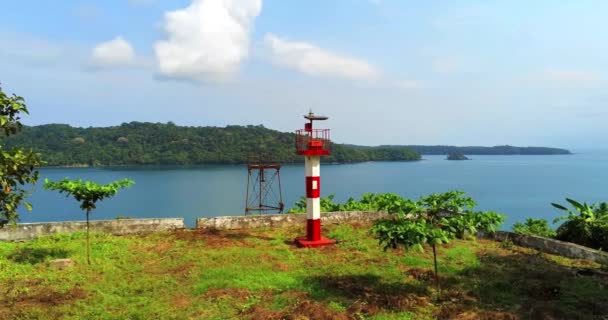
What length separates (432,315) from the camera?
7102 millimetres

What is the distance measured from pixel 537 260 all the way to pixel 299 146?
7.33 metres

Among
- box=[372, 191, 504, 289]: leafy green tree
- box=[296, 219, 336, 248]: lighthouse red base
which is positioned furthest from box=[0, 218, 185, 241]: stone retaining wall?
box=[372, 191, 504, 289]: leafy green tree

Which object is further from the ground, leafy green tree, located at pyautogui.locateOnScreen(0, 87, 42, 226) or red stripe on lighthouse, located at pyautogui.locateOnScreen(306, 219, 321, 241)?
leafy green tree, located at pyautogui.locateOnScreen(0, 87, 42, 226)

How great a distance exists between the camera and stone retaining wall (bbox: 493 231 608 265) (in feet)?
34.2

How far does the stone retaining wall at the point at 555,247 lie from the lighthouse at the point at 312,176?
5918 millimetres

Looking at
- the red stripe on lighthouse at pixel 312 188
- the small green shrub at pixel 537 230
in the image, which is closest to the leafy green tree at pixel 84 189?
the red stripe on lighthouse at pixel 312 188

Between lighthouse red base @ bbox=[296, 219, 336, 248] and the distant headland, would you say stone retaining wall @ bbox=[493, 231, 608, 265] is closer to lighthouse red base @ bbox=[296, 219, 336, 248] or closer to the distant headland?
lighthouse red base @ bbox=[296, 219, 336, 248]

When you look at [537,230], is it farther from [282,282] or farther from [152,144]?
[152,144]

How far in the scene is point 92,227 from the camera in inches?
519

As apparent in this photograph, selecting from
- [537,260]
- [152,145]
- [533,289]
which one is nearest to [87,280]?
[533,289]

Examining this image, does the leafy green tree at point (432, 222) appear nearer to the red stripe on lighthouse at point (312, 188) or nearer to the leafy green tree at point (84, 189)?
the red stripe on lighthouse at point (312, 188)

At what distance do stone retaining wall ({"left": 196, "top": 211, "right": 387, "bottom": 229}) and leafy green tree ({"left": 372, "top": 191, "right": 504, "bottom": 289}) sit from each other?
764 cm

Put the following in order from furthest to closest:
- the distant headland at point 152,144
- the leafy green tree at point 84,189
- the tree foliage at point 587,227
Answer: the distant headland at point 152,144, the tree foliage at point 587,227, the leafy green tree at point 84,189

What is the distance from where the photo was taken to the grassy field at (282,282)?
7199 mm
